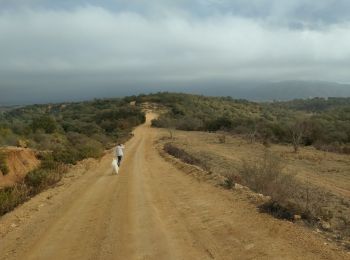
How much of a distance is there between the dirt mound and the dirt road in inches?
261

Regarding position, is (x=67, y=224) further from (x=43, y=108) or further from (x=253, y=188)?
(x=43, y=108)

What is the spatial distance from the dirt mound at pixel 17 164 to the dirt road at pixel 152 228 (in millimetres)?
6641

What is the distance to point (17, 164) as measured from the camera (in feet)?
89.8

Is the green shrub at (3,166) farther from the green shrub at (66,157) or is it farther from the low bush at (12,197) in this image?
the green shrub at (66,157)

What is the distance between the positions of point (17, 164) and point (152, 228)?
1726 centimetres

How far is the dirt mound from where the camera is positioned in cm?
2491

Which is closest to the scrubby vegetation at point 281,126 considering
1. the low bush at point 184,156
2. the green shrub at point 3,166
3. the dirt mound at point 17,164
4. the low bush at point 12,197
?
the low bush at point 184,156

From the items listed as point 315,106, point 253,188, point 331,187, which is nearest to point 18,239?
point 253,188

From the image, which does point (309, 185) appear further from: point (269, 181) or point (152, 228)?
point (152, 228)

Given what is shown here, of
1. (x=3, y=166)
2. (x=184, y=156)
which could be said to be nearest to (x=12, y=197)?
(x=3, y=166)

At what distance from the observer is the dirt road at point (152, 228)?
9914mm

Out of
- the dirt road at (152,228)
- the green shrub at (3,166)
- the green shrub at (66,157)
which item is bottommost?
the green shrub at (66,157)

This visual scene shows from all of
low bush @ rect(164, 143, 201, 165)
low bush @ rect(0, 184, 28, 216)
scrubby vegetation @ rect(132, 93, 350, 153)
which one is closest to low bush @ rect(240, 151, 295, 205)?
low bush @ rect(164, 143, 201, 165)

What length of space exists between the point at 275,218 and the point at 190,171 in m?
11.3
